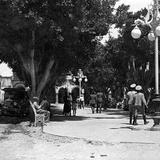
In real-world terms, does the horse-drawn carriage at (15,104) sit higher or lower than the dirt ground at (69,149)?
higher

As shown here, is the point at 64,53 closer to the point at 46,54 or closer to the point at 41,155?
the point at 46,54

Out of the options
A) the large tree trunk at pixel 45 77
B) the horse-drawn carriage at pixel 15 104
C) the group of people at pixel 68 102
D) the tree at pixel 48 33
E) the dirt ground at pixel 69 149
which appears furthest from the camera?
the group of people at pixel 68 102

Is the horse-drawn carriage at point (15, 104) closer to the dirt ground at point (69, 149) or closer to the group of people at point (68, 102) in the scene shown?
the group of people at point (68, 102)

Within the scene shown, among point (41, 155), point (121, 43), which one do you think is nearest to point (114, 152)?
point (41, 155)

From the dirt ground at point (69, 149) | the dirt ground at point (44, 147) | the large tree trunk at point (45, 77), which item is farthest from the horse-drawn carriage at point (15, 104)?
the dirt ground at point (69, 149)

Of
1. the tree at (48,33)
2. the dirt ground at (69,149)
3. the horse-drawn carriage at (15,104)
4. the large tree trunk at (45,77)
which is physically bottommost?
the dirt ground at (69,149)

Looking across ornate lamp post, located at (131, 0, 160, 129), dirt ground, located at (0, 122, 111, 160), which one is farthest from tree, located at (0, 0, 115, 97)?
dirt ground, located at (0, 122, 111, 160)

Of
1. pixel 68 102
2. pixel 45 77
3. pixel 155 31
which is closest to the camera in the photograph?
pixel 155 31

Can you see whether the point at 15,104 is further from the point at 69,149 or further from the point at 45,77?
the point at 69,149

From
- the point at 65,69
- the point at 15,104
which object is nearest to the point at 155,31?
the point at 65,69

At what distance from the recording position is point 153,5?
19.7 metres

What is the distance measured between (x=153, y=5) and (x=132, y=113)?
5.43 m

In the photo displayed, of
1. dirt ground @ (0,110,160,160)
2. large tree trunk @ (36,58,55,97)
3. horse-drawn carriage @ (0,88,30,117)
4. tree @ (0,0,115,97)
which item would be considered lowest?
dirt ground @ (0,110,160,160)

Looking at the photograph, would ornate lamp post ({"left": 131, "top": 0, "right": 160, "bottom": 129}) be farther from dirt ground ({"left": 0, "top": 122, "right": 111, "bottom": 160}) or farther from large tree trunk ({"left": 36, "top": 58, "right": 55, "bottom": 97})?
large tree trunk ({"left": 36, "top": 58, "right": 55, "bottom": 97})
